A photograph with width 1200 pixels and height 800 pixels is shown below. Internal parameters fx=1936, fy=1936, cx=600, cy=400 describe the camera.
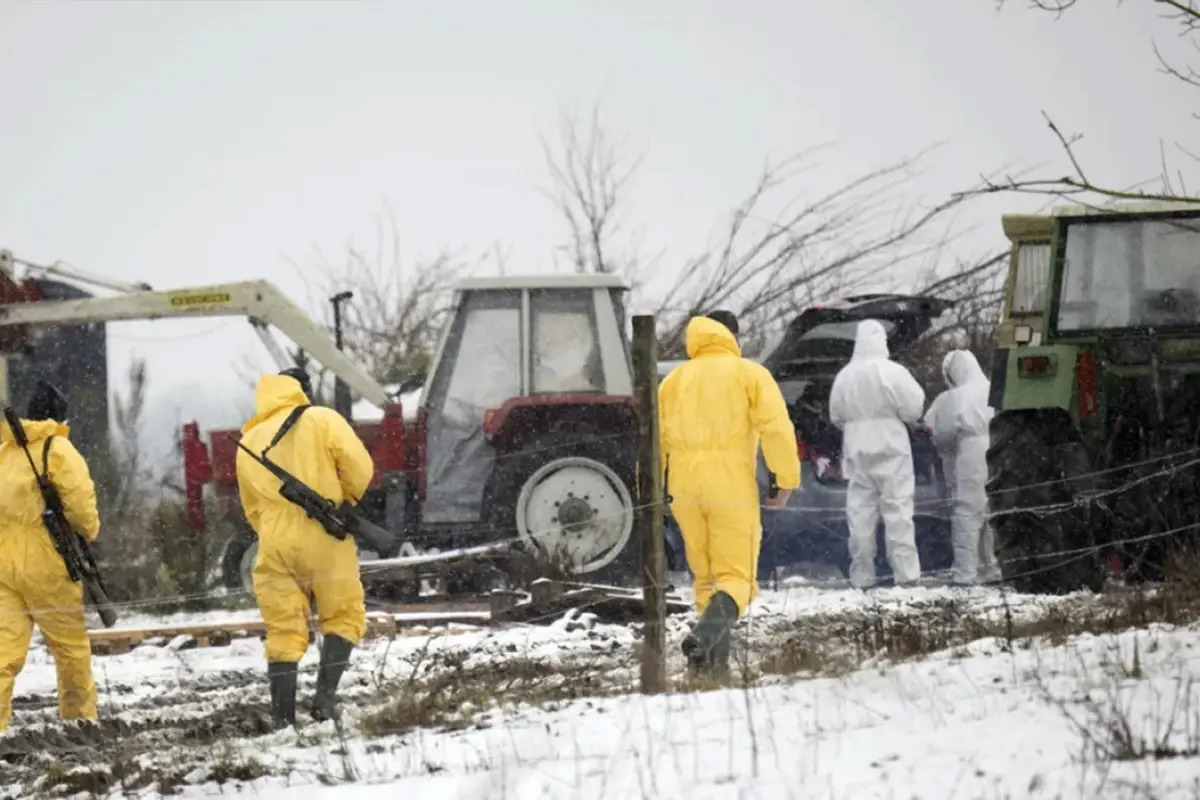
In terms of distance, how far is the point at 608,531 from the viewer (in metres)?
12.8

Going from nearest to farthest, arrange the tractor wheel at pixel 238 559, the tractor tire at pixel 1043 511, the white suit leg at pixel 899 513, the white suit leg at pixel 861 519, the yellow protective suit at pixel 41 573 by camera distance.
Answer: the yellow protective suit at pixel 41 573, the tractor tire at pixel 1043 511, the white suit leg at pixel 899 513, the white suit leg at pixel 861 519, the tractor wheel at pixel 238 559

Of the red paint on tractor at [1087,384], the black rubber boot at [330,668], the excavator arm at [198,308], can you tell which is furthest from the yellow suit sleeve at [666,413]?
the excavator arm at [198,308]

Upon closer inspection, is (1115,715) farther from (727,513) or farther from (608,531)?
(608,531)

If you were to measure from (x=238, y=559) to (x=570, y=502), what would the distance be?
2.49m

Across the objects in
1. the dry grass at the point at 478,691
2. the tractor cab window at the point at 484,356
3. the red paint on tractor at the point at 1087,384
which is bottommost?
the dry grass at the point at 478,691

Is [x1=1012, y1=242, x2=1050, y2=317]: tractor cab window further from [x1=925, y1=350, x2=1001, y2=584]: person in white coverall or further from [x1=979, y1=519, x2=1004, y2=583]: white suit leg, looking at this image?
[x1=979, y1=519, x2=1004, y2=583]: white suit leg

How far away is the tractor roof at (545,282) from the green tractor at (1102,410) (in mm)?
3193

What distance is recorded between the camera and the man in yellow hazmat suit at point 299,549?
820cm

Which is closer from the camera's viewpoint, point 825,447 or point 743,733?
point 743,733

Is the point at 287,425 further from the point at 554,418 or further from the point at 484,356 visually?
the point at 484,356

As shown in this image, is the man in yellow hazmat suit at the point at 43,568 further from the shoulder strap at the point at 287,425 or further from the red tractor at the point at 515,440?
the red tractor at the point at 515,440

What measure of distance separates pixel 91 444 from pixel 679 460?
13.4 metres

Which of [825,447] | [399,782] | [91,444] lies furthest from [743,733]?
[91,444]

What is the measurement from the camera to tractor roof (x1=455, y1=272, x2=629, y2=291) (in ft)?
42.8
